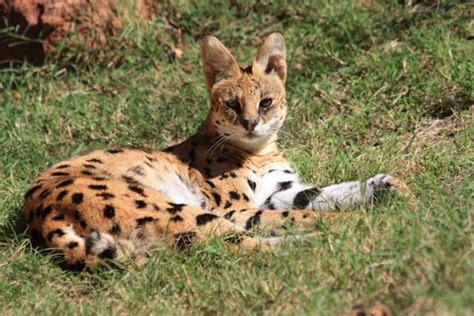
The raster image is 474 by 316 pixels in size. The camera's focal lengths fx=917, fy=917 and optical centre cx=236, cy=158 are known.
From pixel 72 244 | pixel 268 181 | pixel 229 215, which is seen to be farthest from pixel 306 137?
pixel 72 244

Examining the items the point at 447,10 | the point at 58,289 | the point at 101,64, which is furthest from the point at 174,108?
the point at 58,289

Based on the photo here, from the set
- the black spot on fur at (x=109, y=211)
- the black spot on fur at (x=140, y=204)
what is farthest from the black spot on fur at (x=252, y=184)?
the black spot on fur at (x=109, y=211)

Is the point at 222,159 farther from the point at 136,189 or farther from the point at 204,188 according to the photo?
the point at 136,189

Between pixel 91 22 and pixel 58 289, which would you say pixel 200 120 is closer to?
pixel 91 22

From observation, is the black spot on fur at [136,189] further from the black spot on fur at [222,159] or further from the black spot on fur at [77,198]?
the black spot on fur at [222,159]

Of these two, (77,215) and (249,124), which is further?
(249,124)

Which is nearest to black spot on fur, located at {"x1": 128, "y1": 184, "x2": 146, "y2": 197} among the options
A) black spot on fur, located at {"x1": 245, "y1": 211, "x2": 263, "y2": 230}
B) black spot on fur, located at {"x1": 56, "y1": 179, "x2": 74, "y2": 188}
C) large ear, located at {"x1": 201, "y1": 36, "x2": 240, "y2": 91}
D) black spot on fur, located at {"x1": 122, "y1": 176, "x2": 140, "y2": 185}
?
black spot on fur, located at {"x1": 122, "y1": 176, "x2": 140, "y2": 185}
